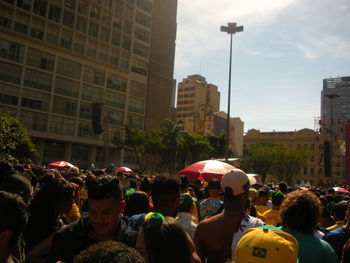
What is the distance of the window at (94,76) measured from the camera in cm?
5388

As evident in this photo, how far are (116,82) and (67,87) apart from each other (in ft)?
30.2

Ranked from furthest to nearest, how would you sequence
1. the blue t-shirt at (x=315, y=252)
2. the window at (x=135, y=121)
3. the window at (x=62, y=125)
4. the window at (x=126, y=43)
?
the window at (x=135, y=121) < the window at (x=126, y=43) < the window at (x=62, y=125) < the blue t-shirt at (x=315, y=252)

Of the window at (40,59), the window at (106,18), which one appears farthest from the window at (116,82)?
the window at (40,59)

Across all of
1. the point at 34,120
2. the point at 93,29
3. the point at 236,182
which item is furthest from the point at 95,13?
the point at 236,182

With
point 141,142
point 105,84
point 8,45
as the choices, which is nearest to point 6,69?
point 8,45

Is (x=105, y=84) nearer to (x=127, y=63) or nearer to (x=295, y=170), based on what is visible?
(x=127, y=63)

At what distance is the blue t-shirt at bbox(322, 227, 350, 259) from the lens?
3607mm

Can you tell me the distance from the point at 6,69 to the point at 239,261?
159 ft

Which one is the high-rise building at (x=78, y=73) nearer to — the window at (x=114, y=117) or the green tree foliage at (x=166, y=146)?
the window at (x=114, y=117)

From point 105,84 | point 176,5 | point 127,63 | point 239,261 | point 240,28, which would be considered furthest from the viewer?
point 176,5

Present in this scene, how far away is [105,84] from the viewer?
184 feet

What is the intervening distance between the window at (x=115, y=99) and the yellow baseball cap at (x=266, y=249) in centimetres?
5501

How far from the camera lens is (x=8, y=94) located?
147 feet

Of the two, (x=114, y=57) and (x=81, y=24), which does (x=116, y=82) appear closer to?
(x=114, y=57)
